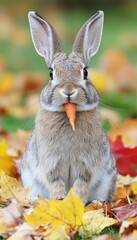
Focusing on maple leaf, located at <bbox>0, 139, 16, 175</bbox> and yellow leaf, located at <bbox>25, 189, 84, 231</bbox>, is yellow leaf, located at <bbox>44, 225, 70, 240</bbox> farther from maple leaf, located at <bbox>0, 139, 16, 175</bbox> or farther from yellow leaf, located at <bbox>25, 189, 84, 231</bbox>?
maple leaf, located at <bbox>0, 139, 16, 175</bbox>

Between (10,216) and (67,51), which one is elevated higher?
(10,216)

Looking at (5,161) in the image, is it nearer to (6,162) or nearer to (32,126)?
(6,162)

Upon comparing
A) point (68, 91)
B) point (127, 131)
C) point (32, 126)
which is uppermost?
point (68, 91)

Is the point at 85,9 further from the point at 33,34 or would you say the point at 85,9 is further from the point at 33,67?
the point at 33,34

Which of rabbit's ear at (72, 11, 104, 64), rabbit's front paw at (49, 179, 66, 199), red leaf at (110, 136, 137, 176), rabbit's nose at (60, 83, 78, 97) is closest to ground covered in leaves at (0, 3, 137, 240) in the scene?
red leaf at (110, 136, 137, 176)

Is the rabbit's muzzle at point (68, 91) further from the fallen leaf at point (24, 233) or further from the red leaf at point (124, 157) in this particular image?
the red leaf at point (124, 157)

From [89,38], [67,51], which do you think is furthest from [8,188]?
[67,51]
